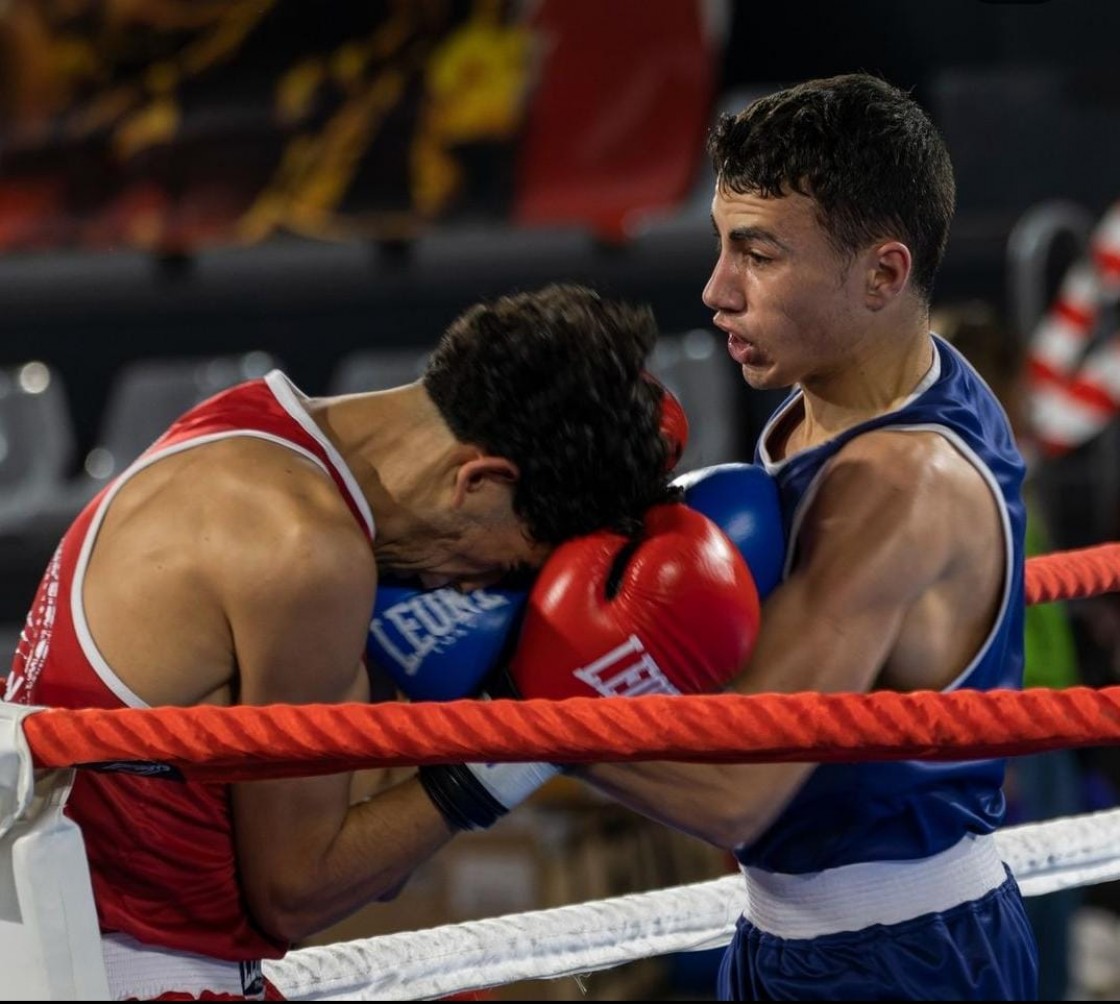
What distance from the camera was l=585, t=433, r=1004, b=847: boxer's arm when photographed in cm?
167

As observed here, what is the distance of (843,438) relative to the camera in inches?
70.1

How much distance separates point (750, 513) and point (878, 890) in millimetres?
380

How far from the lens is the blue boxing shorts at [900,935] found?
5.82 ft

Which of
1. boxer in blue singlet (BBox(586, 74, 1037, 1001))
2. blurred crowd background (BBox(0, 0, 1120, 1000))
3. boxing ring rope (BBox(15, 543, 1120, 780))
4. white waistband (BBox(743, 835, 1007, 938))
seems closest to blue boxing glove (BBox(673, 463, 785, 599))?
boxer in blue singlet (BBox(586, 74, 1037, 1001))

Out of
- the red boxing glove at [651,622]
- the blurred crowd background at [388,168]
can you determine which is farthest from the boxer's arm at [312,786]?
the blurred crowd background at [388,168]

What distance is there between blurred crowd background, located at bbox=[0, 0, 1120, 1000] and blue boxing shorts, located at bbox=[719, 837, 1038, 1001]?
12.2 ft

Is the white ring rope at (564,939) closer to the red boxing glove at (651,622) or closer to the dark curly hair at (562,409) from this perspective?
the red boxing glove at (651,622)

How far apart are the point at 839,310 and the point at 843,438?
122 millimetres

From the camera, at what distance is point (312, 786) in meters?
1.72

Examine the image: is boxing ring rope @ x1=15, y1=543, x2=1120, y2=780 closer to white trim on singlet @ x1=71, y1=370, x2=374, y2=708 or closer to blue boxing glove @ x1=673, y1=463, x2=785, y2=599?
white trim on singlet @ x1=71, y1=370, x2=374, y2=708

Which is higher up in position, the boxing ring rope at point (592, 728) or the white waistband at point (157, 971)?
the boxing ring rope at point (592, 728)

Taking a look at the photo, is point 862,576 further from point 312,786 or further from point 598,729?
point 312,786

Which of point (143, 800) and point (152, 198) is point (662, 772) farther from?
point (152, 198)

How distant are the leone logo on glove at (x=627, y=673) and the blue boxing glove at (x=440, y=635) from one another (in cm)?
12
